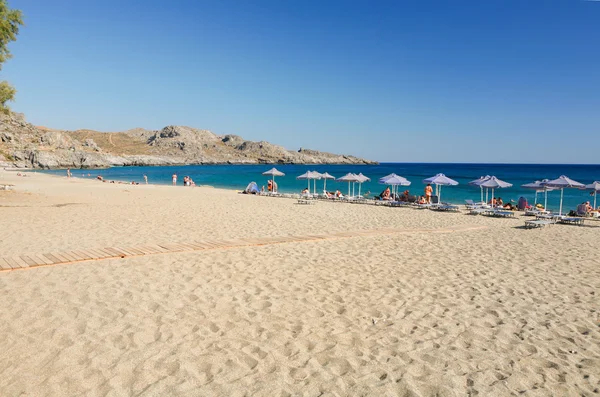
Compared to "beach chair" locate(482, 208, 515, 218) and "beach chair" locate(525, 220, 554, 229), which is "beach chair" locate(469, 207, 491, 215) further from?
"beach chair" locate(525, 220, 554, 229)

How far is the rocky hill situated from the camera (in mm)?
71438

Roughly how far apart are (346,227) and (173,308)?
25.7ft

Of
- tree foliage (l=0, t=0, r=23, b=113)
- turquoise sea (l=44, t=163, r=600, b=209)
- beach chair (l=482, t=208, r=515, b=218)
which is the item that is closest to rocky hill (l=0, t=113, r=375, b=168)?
turquoise sea (l=44, t=163, r=600, b=209)

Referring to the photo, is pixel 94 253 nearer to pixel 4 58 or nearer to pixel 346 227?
pixel 346 227

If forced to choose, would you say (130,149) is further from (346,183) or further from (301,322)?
(301,322)

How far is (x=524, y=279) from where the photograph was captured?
267 inches

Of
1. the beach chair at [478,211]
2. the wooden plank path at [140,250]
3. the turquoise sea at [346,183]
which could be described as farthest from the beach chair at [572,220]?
the turquoise sea at [346,183]

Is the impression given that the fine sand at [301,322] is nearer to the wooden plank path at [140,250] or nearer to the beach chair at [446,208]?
the wooden plank path at [140,250]

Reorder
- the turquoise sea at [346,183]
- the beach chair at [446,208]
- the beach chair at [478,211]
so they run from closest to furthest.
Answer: the beach chair at [478,211], the beach chair at [446,208], the turquoise sea at [346,183]

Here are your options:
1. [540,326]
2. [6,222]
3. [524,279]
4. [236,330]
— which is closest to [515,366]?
[540,326]

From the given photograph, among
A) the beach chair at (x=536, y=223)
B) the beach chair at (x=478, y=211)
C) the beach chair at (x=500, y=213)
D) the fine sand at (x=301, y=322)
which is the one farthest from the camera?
the beach chair at (x=478, y=211)

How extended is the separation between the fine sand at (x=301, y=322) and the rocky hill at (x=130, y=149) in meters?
56.0

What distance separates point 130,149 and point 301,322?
129030 mm

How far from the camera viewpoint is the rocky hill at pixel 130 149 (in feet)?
234
